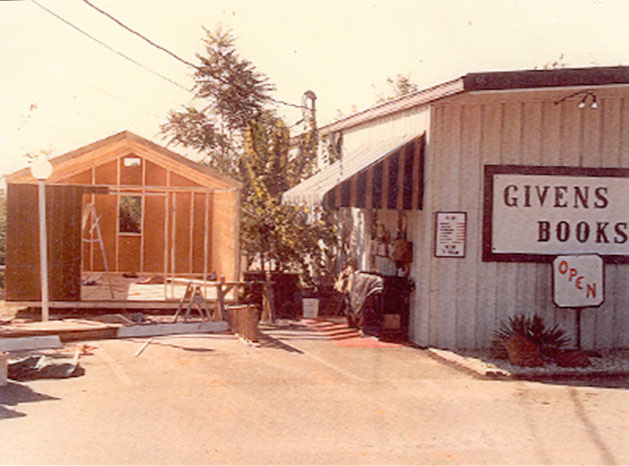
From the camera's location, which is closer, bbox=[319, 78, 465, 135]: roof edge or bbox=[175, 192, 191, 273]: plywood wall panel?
bbox=[319, 78, 465, 135]: roof edge

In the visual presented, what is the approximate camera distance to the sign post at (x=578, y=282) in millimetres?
12219

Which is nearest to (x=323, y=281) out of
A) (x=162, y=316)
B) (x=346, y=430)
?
(x=162, y=316)

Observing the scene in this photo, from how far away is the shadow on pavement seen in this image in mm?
8094

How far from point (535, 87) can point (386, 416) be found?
567 centimetres

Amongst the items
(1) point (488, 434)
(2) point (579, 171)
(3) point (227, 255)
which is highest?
(2) point (579, 171)

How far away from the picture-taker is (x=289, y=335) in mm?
14312

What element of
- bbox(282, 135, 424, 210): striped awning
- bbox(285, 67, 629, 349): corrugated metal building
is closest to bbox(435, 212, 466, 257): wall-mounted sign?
bbox(285, 67, 629, 349): corrugated metal building

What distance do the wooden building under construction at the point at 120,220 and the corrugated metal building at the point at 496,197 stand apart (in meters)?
4.87

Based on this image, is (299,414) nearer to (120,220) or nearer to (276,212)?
Answer: (276,212)

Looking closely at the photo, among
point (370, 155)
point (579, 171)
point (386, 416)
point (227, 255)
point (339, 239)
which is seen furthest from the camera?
point (339, 239)

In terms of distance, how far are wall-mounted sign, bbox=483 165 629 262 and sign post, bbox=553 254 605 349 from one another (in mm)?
645

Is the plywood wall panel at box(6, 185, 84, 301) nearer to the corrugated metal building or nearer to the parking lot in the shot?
the parking lot

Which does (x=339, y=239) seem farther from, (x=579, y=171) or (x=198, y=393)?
(x=198, y=393)

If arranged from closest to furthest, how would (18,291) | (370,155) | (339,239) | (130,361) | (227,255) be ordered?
(130,361)
(370,155)
(18,291)
(227,255)
(339,239)
